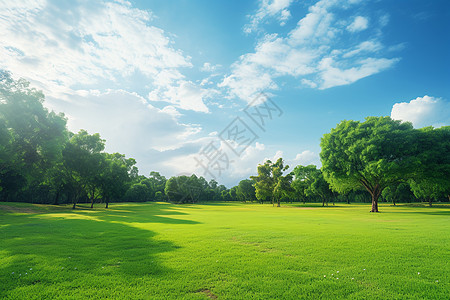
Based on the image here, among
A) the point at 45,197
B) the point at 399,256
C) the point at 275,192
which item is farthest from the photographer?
the point at 45,197

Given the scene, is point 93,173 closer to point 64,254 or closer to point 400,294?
point 64,254

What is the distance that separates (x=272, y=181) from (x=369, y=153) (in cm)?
4544

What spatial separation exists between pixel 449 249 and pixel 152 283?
11.8 meters

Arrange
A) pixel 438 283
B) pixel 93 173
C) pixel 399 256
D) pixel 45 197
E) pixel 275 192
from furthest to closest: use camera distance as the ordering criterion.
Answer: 1. pixel 45 197
2. pixel 275 192
3. pixel 93 173
4. pixel 399 256
5. pixel 438 283

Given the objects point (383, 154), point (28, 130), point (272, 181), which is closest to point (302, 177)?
point (272, 181)

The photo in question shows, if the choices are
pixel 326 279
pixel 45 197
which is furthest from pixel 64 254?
pixel 45 197

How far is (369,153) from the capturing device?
3256 centimetres

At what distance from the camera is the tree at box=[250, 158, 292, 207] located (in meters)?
71.1

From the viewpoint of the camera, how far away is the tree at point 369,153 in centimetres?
3183

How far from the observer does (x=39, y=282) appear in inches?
225

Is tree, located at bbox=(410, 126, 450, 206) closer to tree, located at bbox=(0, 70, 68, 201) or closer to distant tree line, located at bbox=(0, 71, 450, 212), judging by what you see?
distant tree line, located at bbox=(0, 71, 450, 212)

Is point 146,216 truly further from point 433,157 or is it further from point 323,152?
point 433,157

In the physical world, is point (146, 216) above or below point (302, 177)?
below

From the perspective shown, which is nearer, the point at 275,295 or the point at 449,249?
the point at 275,295
